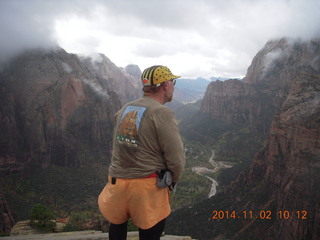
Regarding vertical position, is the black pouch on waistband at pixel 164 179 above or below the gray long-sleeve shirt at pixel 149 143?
below

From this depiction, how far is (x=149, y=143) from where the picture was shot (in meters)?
4.19

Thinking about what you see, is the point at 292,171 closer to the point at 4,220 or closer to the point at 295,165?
the point at 295,165

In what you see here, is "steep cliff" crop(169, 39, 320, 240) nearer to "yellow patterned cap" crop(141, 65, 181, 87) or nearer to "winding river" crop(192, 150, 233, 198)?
"winding river" crop(192, 150, 233, 198)

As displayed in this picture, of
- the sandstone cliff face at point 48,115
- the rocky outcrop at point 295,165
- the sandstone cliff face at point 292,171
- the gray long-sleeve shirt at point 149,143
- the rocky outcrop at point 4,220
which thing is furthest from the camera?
the sandstone cliff face at point 48,115

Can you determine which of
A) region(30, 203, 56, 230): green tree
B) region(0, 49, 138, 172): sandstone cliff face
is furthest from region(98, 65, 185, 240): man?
region(0, 49, 138, 172): sandstone cliff face

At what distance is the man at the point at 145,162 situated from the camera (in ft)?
13.7

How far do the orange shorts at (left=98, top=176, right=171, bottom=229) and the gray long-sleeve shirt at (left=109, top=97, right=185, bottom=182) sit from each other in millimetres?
138

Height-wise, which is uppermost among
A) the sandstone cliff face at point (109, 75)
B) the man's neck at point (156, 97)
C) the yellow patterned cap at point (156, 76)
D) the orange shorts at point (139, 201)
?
the sandstone cliff face at point (109, 75)

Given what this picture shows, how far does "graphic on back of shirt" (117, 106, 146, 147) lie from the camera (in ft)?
Result: 13.9

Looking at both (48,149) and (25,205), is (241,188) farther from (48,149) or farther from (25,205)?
(48,149)

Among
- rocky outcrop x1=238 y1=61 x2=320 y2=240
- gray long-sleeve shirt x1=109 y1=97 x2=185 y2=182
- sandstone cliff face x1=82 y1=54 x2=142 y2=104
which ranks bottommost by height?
rocky outcrop x1=238 y1=61 x2=320 y2=240

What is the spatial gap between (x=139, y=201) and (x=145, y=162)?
0.57 metres
